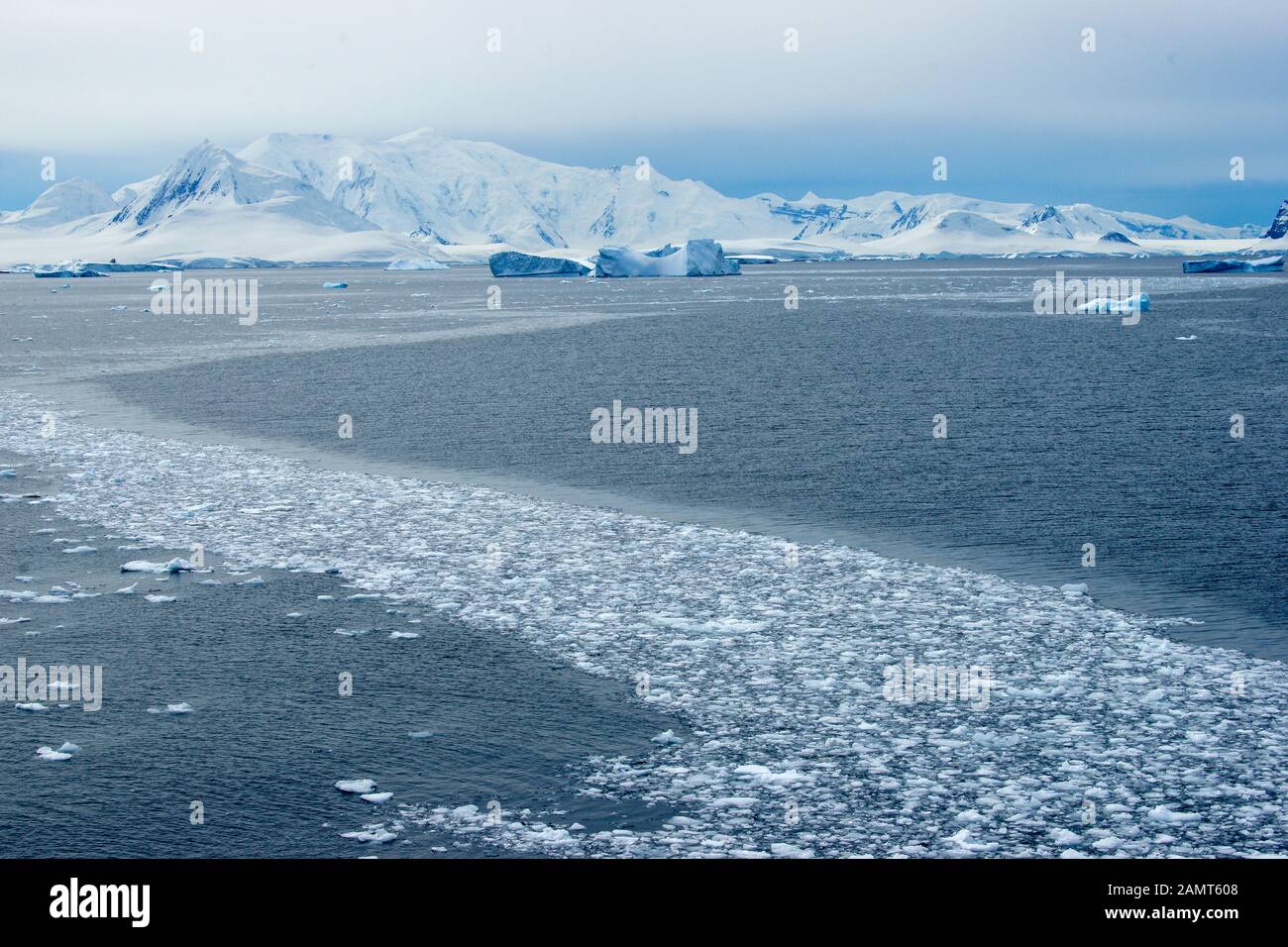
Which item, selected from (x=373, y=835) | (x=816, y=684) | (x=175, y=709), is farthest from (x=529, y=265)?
(x=373, y=835)

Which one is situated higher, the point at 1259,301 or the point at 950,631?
the point at 1259,301

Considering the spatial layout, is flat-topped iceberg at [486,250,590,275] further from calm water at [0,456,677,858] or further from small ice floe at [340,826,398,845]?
small ice floe at [340,826,398,845]

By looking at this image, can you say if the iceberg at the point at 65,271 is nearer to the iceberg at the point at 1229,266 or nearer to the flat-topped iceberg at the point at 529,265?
the flat-topped iceberg at the point at 529,265

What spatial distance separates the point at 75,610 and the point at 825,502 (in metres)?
7.50

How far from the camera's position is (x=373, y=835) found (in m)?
6.36

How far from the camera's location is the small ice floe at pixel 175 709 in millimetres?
8008

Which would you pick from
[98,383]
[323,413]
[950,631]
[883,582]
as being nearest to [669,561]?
[883,582]

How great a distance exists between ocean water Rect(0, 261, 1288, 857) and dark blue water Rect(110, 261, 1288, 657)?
0.09 m

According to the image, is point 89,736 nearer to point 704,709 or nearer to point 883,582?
point 704,709

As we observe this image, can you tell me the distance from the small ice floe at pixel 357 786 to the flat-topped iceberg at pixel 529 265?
381ft

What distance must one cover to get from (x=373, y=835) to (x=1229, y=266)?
367 feet

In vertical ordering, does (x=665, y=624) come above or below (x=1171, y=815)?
above

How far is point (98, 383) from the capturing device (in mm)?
27500

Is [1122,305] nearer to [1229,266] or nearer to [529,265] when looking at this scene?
[1229,266]
